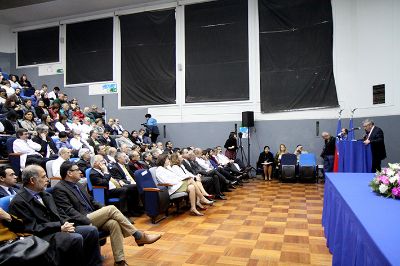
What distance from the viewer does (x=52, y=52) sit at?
11.4m

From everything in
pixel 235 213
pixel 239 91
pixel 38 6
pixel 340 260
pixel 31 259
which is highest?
pixel 38 6

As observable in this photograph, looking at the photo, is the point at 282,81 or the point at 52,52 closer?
Answer: the point at 282,81

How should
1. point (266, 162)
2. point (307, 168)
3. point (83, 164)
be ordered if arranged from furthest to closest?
point (266, 162) < point (307, 168) < point (83, 164)

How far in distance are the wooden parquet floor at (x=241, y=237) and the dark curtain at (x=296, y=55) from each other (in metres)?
4.01

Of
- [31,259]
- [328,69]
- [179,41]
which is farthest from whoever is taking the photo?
[179,41]

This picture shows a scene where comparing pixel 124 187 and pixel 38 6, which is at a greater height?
pixel 38 6

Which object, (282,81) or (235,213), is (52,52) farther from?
(235,213)

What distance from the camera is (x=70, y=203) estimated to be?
2.69m

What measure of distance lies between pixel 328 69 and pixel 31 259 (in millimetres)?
8503

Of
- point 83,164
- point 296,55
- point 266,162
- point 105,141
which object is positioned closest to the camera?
point 83,164

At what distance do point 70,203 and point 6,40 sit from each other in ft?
39.1

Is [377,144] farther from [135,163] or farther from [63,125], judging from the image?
[63,125]

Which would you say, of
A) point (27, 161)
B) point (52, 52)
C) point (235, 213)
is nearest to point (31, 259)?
point (235, 213)

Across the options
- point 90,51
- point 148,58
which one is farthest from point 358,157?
point 90,51
